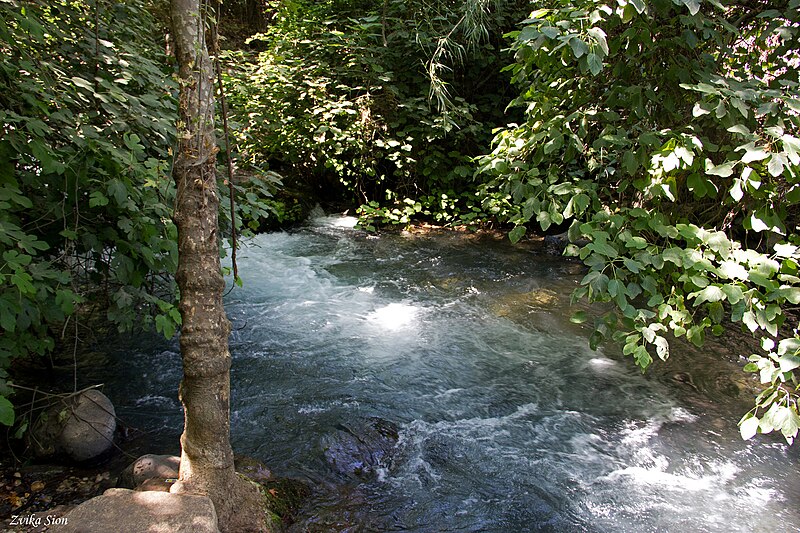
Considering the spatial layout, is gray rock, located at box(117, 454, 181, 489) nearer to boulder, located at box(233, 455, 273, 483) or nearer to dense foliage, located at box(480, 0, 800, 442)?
boulder, located at box(233, 455, 273, 483)

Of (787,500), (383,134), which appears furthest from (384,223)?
(787,500)

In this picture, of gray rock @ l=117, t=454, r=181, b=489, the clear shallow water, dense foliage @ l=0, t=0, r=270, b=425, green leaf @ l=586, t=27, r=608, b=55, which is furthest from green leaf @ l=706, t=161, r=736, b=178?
gray rock @ l=117, t=454, r=181, b=489

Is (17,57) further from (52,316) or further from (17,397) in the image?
(17,397)

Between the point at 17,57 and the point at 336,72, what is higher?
the point at 336,72

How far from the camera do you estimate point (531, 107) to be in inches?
123

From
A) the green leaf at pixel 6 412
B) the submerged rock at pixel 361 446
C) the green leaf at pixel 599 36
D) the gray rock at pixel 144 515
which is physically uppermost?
the green leaf at pixel 599 36

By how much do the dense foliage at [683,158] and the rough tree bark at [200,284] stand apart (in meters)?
1.37

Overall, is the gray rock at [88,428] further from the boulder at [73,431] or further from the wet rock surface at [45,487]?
the wet rock surface at [45,487]

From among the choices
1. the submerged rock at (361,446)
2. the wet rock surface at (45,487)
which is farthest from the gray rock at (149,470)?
the submerged rock at (361,446)

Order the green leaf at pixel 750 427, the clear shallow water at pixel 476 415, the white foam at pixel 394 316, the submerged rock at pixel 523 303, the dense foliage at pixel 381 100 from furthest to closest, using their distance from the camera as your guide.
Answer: the dense foliage at pixel 381 100 < the submerged rock at pixel 523 303 < the white foam at pixel 394 316 < the clear shallow water at pixel 476 415 < the green leaf at pixel 750 427

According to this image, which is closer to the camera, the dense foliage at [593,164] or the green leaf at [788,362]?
the green leaf at [788,362]

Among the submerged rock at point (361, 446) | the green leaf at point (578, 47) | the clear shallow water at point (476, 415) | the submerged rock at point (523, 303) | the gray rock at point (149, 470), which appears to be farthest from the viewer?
the submerged rock at point (523, 303)

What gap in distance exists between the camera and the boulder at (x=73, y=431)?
2918mm

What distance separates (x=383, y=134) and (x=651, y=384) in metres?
6.11
